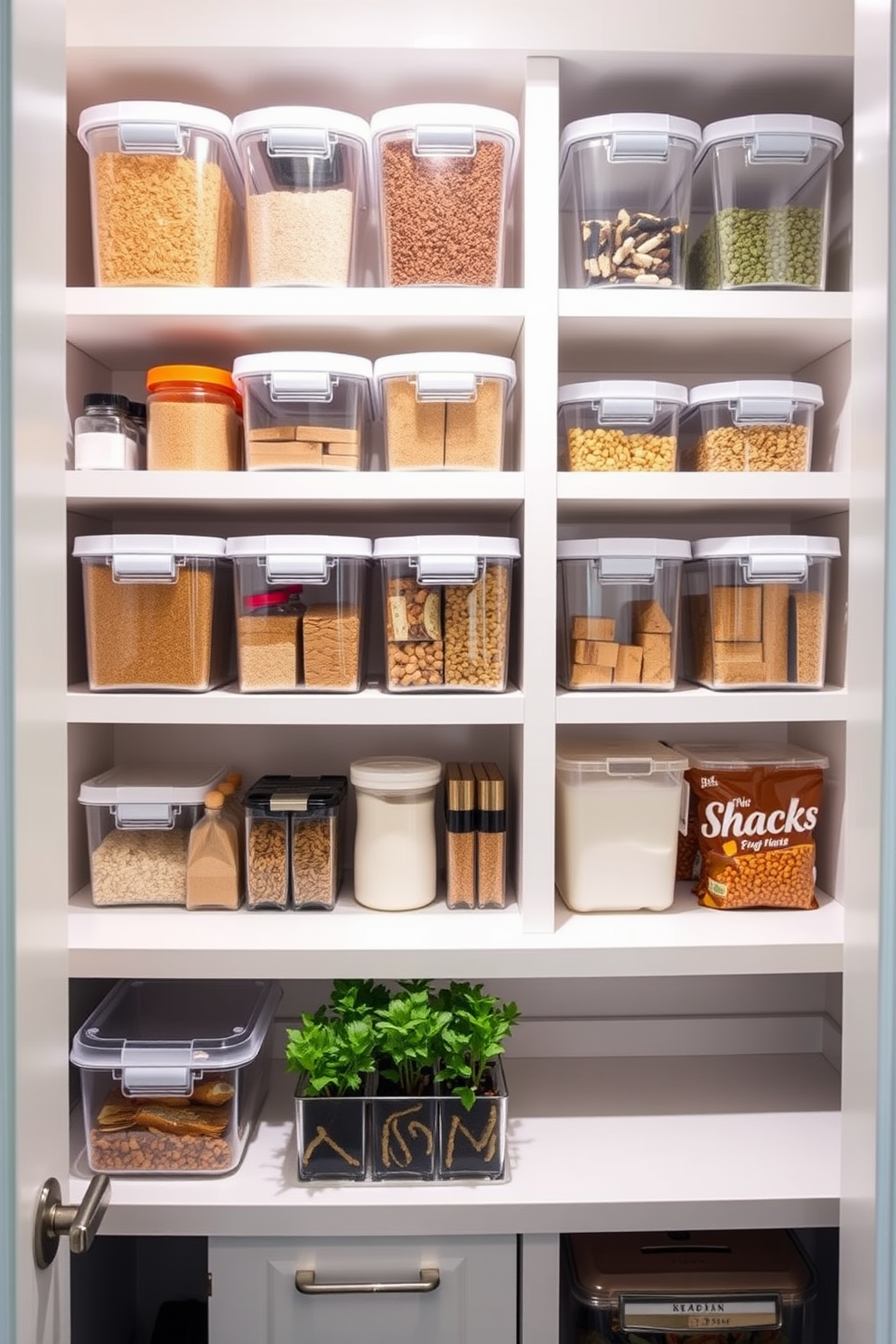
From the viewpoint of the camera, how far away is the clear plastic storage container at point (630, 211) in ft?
4.99

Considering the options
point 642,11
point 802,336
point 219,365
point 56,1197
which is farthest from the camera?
point 219,365

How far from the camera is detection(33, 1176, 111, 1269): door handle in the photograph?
815 millimetres

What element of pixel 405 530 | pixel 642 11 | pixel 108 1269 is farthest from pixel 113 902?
pixel 642 11

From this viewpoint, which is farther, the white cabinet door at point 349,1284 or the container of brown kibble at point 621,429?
the container of brown kibble at point 621,429

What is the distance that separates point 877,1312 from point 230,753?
131 cm

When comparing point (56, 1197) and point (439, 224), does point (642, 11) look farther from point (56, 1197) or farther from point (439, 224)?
point (56, 1197)

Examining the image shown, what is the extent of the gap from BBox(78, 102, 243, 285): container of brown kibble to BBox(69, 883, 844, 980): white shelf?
0.96m

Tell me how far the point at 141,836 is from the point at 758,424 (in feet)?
3.81

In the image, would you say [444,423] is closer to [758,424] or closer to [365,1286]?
[758,424]

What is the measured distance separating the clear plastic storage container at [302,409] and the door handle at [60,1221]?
1.01 metres

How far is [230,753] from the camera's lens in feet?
6.18

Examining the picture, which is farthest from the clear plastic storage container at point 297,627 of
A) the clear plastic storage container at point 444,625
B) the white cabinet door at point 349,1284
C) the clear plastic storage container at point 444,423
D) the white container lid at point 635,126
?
the white cabinet door at point 349,1284

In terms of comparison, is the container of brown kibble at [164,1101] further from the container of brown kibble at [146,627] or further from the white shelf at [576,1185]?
the container of brown kibble at [146,627]

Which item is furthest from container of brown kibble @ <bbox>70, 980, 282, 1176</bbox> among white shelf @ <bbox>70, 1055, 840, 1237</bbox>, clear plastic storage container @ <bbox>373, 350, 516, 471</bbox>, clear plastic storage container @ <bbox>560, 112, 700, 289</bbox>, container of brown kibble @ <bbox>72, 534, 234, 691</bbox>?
clear plastic storage container @ <bbox>560, 112, 700, 289</bbox>
